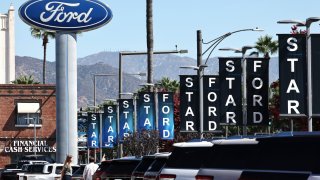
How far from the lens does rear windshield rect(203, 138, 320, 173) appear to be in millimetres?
18781

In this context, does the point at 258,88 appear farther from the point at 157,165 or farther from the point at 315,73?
the point at 157,165

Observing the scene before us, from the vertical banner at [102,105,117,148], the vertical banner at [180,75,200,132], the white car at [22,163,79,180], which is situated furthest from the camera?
the vertical banner at [102,105,117,148]

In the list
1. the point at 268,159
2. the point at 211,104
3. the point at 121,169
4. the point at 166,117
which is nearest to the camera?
the point at 268,159

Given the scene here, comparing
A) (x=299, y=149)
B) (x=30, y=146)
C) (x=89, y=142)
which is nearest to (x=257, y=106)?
(x=299, y=149)

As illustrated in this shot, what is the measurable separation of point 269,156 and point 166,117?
1502 inches

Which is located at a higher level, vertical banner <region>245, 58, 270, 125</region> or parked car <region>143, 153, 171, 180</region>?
vertical banner <region>245, 58, 270, 125</region>

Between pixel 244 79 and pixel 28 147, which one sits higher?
pixel 244 79

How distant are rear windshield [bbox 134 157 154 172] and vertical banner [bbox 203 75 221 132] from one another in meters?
15.9

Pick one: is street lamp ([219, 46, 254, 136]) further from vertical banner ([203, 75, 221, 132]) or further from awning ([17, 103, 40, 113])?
awning ([17, 103, 40, 113])

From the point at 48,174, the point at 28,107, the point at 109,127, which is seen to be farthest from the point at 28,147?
the point at 48,174

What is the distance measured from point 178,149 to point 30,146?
8433 cm

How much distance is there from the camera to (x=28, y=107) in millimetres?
109812

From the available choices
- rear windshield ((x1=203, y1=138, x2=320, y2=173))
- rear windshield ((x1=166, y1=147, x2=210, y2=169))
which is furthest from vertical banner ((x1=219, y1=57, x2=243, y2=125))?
rear windshield ((x1=203, y1=138, x2=320, y2=173))

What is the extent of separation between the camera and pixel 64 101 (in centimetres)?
7369
